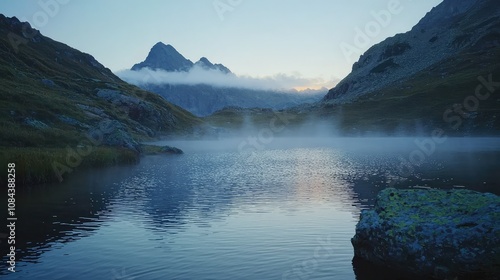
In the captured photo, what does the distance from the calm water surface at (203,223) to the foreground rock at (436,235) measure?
75.0 inches

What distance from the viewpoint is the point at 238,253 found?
80.0ft

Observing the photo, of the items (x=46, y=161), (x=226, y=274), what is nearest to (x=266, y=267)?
(x=226, y=274)

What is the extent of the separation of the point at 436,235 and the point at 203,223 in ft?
59.7

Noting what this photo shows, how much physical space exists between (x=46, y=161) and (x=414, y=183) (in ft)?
151

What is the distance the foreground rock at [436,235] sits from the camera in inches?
736

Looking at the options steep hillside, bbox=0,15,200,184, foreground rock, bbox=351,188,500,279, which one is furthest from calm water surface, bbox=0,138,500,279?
steep hillside, bbox=0,15,200,184

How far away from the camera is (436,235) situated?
19703 mm

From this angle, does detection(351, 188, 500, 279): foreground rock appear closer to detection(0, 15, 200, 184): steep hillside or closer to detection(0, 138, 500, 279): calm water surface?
detection(0, 138, 500, 279): calm water surface

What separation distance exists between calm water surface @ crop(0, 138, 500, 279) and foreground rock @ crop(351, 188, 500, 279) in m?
1.90

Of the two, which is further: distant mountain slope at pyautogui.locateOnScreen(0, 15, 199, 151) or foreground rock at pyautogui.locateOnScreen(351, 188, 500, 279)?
distant mountain slope at pyautogui.locateOnScreen(0, 15, 199, 151)

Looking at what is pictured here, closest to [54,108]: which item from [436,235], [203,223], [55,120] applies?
[55,120]

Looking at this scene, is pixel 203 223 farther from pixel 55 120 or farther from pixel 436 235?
pixel 55 120

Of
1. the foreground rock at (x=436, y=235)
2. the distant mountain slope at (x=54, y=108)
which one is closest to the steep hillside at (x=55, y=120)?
the distant mountain slope at (x=54, y=108)

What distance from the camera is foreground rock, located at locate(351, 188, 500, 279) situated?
1870 cm
